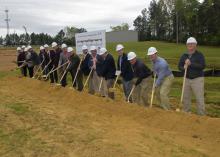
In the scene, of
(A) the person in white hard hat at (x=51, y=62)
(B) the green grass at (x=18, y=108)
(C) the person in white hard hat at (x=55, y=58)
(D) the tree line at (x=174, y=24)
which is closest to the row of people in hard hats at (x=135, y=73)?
(C) the person in white hard hat at (x=55, y=58)

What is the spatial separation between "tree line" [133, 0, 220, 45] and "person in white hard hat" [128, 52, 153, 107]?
64002mm

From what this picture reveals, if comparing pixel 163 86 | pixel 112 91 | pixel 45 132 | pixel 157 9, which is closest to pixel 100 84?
pixel 112 91

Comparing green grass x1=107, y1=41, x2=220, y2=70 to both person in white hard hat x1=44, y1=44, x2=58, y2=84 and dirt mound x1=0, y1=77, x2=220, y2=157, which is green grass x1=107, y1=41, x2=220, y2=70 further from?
dirt mound x1=0, y1=77, x2=220, y2=157

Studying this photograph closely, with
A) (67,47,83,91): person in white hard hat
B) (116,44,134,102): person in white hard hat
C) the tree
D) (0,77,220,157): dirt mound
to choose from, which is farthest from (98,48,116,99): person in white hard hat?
the tree

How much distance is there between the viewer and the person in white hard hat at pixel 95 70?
17.0 m

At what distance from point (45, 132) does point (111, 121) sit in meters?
1.92

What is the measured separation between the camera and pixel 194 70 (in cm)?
1286

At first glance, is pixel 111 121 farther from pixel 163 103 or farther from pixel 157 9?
pixel 157 9

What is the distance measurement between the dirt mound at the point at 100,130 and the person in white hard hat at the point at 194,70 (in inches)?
51.9

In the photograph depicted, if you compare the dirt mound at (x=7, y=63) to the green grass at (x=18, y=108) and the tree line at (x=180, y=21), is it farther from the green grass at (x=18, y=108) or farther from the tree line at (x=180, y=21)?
the tree line at (x=180, y=21)

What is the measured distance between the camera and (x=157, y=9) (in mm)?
111812

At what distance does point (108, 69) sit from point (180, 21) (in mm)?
82710

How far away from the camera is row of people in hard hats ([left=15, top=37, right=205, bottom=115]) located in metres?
12.9

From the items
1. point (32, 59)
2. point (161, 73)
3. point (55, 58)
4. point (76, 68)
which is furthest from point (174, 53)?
point (161, 73)
